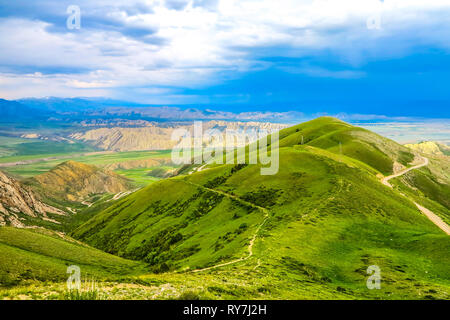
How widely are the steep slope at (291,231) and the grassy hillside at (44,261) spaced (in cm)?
1031

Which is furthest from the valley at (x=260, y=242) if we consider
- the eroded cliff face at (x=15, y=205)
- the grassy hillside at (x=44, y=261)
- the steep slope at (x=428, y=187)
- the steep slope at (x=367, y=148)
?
the eroded cliff face at (x=15, y=205)

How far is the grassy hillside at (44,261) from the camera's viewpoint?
4703cm

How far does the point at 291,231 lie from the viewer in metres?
60.3

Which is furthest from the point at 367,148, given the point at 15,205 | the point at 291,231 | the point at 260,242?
the point at 15,205

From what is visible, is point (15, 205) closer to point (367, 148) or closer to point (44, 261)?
point (44, 261)

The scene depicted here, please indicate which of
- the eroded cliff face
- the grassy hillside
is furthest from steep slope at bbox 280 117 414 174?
the eroded cliff face

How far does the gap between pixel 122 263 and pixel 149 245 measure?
12.7 m

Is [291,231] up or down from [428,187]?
down

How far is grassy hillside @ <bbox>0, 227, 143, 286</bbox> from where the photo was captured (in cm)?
4703

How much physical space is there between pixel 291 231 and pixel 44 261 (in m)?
48.3

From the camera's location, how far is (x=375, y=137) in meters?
174

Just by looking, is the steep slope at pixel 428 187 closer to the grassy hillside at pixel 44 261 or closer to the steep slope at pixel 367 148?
the steep slope at pixel 367 148

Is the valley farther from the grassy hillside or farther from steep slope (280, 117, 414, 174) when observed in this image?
steep slope (280, 117, 414, 174)

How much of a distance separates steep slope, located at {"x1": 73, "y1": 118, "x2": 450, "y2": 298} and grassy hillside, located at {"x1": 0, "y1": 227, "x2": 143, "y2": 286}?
1031cm
